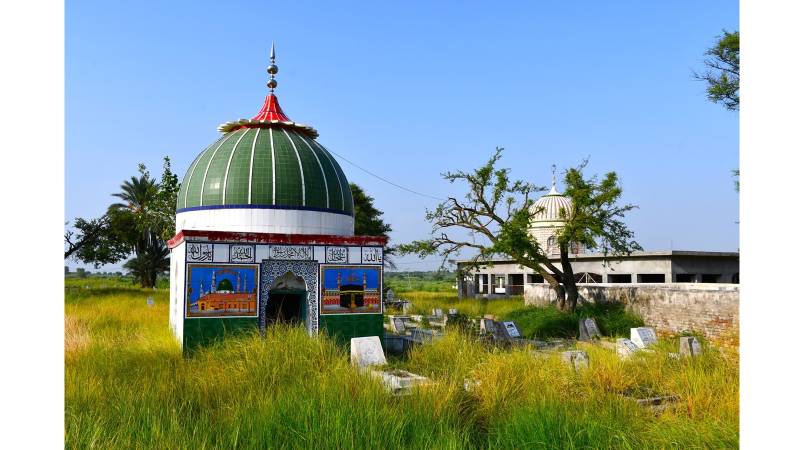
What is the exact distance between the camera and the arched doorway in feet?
41.3

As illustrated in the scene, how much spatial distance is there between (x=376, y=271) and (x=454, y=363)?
4867mm

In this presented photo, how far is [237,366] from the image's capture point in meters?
7.83

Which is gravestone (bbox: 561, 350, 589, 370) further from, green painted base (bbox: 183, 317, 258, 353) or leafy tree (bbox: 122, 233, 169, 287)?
leafy tree (bbox: 122, 233, 169, 287)

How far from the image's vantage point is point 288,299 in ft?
45.3

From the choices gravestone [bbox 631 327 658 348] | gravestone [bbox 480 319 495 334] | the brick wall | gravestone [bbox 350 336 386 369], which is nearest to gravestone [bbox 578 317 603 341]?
the brick wall

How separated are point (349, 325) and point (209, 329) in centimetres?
334

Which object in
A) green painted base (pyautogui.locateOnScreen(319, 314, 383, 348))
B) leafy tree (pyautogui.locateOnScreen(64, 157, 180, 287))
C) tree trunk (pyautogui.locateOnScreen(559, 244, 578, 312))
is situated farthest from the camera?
leafy tree (pyautogui.locateOnScreen(64, 157, 180, 287))

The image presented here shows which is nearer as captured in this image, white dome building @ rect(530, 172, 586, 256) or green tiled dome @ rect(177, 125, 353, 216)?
green tiled dome @ rect(177, 125, 353, 216)

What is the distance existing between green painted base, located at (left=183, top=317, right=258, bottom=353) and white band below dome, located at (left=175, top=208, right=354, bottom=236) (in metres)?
2.51

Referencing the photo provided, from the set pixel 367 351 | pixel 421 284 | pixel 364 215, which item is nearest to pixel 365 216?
pixel 364 215

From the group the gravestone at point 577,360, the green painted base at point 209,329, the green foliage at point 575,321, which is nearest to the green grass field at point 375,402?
the gravestone at point 577,360

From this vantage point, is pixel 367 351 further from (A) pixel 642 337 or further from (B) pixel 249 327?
(A) pixel 642 337
